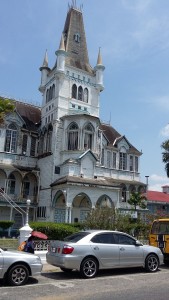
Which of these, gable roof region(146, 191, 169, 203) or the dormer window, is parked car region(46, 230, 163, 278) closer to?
the dormer window

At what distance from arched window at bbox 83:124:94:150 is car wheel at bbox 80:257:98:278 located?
25579 millimetres

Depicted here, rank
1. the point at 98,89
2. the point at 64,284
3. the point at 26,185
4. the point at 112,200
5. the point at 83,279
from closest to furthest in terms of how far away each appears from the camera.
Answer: the point at 64,284, the point at 83,279, the point at 112,200, the point at 26,185, the point at 98,89

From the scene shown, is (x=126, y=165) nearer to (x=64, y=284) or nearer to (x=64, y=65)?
(x=64, y=65)

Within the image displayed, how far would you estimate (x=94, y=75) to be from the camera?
42.1 meters

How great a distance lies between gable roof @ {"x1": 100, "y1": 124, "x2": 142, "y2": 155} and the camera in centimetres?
4419

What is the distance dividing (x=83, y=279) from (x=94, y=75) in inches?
1323

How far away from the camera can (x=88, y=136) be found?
123 feet

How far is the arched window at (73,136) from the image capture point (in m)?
36.7

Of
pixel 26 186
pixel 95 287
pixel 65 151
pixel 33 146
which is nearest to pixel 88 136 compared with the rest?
pixel 65 151

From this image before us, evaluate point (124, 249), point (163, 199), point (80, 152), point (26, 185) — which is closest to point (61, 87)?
point (80, 152)

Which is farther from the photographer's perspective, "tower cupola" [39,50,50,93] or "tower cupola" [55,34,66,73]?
"tower cupola" [39,50,50,93]

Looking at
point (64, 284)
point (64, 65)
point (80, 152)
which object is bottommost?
point (64, 284)

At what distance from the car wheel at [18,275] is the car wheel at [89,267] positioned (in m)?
2.10

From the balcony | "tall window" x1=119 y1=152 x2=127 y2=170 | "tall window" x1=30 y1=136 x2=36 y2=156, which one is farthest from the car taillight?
"tall window" x1=119 y1=152 x2=127 y2=170
